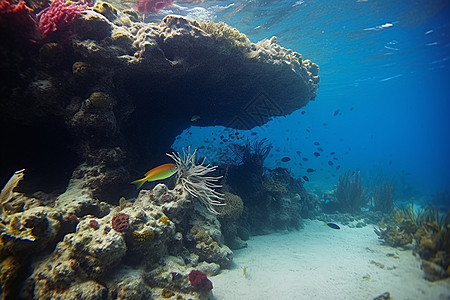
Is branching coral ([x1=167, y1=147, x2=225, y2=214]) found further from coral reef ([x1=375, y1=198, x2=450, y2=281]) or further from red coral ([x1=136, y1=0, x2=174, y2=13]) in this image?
red coral ([x1=136, y1=0, x2=174, y2=13])

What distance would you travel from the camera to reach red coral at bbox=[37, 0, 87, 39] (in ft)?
15.1

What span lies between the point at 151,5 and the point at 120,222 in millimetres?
11314

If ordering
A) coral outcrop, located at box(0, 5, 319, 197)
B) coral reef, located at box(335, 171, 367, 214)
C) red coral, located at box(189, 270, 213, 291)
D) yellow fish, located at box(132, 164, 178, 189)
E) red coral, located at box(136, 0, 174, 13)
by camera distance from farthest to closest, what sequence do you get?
coral reef, located at box(335, 171, 367, 214) → red coral, located at box(136, 0, 174, 13) → coral outcrop, located at box(0, 5, 319, 197) → yellow fish, located at box(132, 164, 178, 189) → red coral, located at box(189, 270, 213, 291)

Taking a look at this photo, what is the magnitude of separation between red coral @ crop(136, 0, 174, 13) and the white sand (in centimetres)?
1160

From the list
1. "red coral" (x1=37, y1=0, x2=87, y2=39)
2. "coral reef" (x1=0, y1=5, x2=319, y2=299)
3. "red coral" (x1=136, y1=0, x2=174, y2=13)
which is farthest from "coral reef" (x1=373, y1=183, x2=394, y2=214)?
"red coral" (x1=37, y1=0, x2=87, y2=39)

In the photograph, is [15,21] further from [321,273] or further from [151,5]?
[321,273]

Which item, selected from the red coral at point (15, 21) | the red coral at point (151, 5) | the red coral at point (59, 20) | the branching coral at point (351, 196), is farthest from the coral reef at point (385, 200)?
the red coral at point (15, 21)

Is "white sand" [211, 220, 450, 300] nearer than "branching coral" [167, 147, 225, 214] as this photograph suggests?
Yes

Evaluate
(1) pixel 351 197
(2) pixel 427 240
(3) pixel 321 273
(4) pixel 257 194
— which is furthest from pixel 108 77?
(1) pixel 351 197

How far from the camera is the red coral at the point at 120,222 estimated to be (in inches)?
144

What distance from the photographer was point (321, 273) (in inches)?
219

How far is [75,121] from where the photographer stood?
4.77m

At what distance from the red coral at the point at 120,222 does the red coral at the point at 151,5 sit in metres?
10.4

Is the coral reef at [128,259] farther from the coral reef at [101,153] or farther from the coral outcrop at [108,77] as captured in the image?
the coral outcrop at [108,77]
